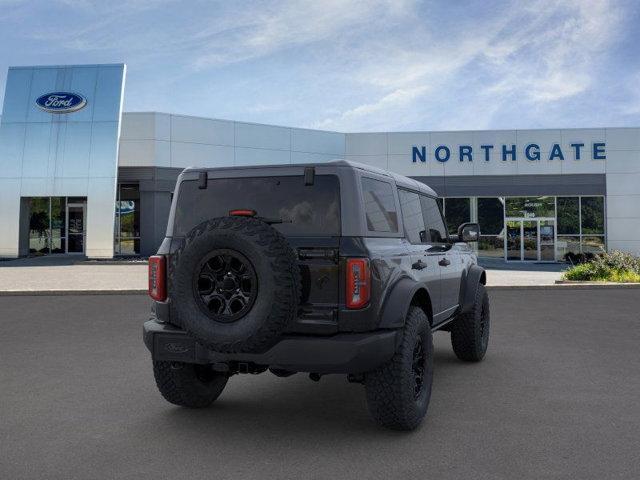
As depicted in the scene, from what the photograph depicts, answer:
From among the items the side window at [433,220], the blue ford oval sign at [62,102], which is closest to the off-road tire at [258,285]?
the side window at [433,220]

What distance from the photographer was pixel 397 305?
14.6 feet

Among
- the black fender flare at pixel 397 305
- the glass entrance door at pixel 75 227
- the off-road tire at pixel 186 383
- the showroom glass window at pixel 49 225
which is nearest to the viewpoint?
the black fender flare at pixel 397 305

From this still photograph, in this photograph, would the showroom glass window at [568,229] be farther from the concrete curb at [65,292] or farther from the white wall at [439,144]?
the concrete curb at [65,292]

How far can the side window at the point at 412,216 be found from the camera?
17.6 ft

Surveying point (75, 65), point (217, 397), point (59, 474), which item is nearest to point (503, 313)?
point (217, 397)

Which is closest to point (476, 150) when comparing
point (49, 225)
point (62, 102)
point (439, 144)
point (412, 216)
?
point (439, 144)

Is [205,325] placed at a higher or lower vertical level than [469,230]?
lower

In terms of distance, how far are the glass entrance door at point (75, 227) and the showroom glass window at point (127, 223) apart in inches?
73.8

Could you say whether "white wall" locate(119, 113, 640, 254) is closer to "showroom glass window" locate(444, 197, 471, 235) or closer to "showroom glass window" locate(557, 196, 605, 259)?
"showroom glass window" locate(557, 196, 605, 259)

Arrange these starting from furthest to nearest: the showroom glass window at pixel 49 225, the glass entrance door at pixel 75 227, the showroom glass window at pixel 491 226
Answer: the glass entrance door at pixel 75 227, the showroom glass window at pixel 491 226, the showroom glass window at pixel 49 225

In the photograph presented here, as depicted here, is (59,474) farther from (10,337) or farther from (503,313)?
(503,313)

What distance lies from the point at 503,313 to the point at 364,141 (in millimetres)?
21574

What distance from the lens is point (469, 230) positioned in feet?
21.4

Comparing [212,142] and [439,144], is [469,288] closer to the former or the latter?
[212,142]
